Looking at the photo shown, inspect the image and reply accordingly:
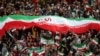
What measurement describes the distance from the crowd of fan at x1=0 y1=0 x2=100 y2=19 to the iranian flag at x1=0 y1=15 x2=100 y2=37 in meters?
1.60

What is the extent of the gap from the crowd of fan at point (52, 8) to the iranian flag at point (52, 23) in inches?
63.2

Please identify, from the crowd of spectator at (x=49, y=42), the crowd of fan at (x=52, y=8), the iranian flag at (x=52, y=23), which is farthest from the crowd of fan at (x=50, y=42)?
the crowd of fan at (x=52, y=8)

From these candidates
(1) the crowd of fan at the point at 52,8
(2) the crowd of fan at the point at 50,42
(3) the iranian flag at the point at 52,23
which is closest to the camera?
(2) the crowd of fan at the point at 50,42

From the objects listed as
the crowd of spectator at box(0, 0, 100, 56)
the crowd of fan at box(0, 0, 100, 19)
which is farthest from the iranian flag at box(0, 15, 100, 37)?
the crowd of fan at box(0, 0, 100, 19)

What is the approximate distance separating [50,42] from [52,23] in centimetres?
86

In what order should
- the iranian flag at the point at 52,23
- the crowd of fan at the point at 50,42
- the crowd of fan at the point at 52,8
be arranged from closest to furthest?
1. the crowd of fan at the point at 50,42
2. the iranian flag at the point at 52,23
3. the crowd of fan at the point at 52,8

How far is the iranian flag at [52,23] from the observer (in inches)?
854

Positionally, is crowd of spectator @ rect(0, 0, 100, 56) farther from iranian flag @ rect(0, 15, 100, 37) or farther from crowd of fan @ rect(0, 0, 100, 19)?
crowd of fan @ rect(0, 0, 100, 19)

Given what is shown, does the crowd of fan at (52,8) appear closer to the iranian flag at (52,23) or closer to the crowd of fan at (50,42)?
the iranian flag at (52,23)

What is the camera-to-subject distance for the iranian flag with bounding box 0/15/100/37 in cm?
A: 2170

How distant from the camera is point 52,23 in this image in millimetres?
21891

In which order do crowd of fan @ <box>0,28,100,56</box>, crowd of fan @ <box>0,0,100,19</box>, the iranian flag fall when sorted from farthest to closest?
1. crowd of fan @ <box>0,0,100,19</box>
2. the iranian flag
3. crowd of fan @ <box>0,28,100,56</box>

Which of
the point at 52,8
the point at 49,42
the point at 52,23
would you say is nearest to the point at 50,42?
the point at 49,42

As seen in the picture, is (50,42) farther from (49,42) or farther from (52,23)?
(52,23)
